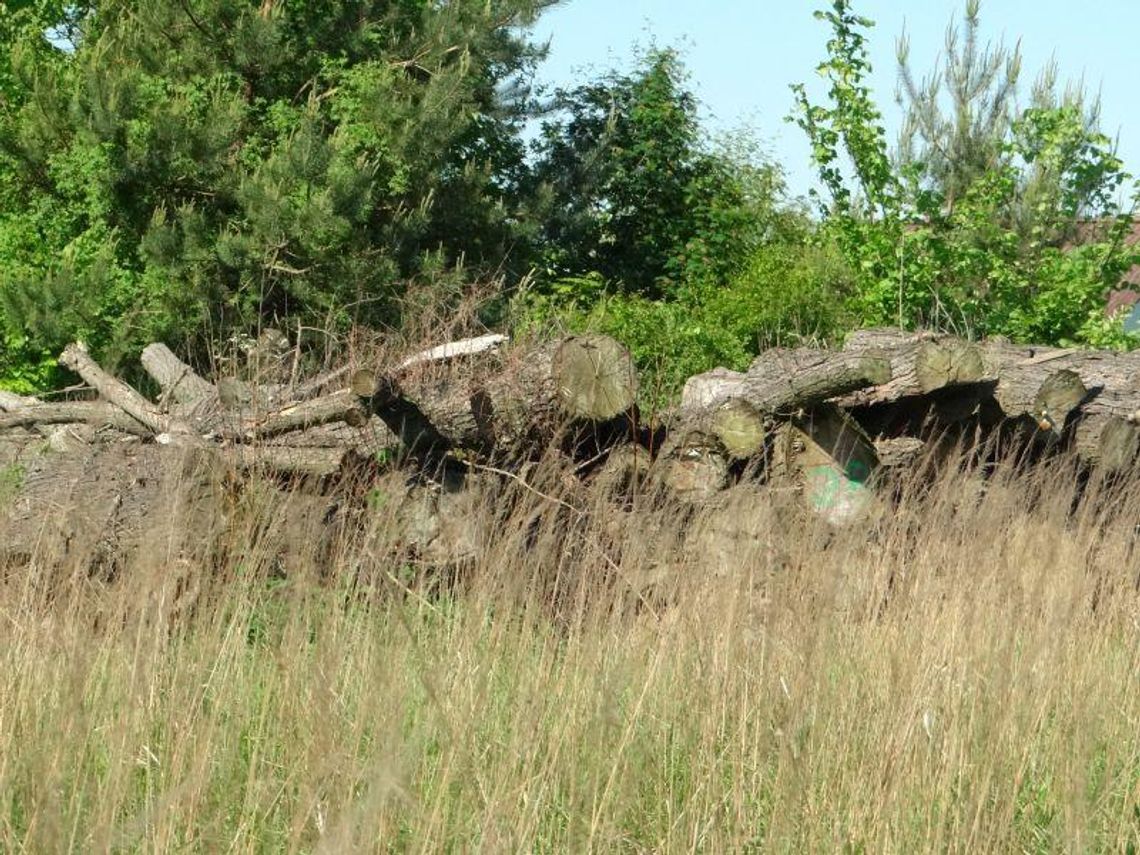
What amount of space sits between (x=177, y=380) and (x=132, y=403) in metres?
0.40

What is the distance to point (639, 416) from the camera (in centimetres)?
569

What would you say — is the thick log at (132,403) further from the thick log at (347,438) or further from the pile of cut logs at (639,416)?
the thick log at (347,438)

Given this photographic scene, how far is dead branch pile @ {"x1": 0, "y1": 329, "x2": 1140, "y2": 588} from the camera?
17.5 ft

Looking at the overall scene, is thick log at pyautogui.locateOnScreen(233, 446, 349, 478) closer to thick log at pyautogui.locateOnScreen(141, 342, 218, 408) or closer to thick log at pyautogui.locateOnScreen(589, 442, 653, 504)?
thick log at pyautogui.locateOnScreen(141, 342, 218, 408)

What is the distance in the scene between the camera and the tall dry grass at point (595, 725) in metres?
2.50

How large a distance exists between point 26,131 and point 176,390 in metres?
9.12

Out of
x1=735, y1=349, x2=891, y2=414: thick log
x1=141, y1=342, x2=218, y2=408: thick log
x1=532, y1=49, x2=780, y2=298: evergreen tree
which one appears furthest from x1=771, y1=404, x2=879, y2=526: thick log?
x1=532, y1=49, x2=780, y2=298: evergreen tree

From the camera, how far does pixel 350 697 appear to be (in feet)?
10.7

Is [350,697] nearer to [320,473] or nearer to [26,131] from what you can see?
[320,473]

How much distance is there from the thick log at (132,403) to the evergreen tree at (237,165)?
259 inches

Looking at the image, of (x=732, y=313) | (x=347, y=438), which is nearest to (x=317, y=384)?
(x=347, y=438)

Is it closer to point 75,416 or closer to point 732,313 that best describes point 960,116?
point 732,313

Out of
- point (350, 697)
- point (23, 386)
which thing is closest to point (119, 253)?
point (23, 386)

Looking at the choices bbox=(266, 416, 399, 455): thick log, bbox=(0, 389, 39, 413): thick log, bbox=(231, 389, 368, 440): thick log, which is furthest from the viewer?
bbox=(0, 389, 39, 413): thick log
